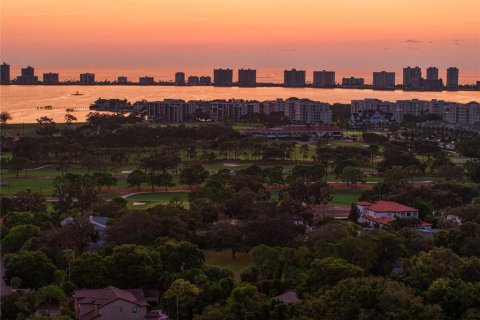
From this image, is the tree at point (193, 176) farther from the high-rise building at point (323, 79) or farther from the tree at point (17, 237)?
the high-rise building at point (323, 79)

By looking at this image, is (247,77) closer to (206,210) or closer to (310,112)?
(310,112)


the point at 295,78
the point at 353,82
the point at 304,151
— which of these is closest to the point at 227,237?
the point at 304,151

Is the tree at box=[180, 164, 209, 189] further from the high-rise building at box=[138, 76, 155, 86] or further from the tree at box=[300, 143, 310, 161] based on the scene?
the high-rise building at box=[138, 76, 155, 86]

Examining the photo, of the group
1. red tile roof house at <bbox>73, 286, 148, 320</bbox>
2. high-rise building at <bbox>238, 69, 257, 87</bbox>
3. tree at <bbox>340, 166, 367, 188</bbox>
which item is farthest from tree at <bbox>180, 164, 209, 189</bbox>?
high-rise building at <bbox>238, 69, 257, 87</bbox>

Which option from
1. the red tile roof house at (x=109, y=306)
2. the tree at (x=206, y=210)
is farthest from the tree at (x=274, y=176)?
the red tile roof house at (x=109, y=306)

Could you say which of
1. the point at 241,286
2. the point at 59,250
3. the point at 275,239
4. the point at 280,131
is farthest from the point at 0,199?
the point at 280,131

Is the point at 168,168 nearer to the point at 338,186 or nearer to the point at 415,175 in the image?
the point at 338,186
